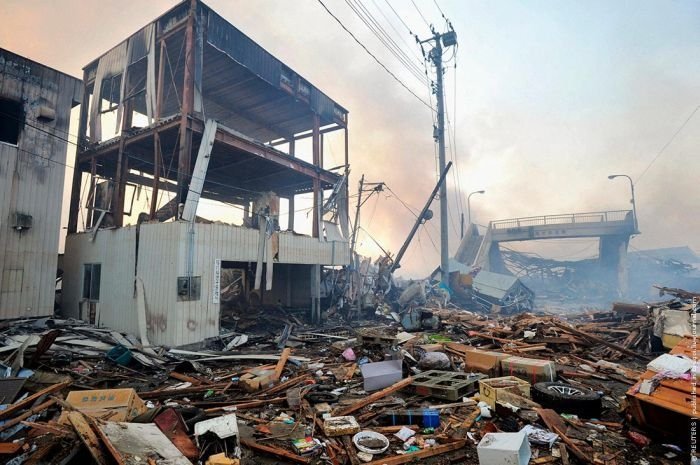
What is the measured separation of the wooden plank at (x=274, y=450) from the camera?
464 cm

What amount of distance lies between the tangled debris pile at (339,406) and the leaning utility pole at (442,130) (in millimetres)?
12016

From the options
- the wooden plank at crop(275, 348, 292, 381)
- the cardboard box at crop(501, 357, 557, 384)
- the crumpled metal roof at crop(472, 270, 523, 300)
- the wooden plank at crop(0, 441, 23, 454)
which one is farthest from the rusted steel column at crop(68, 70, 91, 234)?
the crumpled metal roof at crop(472, 270, 523, 300)

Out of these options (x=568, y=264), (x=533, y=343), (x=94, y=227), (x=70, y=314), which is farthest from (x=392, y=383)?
(x=568, y=264)

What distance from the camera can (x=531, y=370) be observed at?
290 inches

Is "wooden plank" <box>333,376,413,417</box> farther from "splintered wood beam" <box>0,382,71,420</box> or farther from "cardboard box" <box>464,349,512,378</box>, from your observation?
"splintered wood beam" <box>0,382,71,420</box>

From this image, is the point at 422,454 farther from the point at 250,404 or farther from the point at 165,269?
the point at 165,269

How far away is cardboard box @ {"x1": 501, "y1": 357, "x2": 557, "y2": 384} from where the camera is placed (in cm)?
726

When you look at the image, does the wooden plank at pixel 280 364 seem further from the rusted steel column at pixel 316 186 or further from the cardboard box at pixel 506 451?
the rusted steel column at pixel 316 186

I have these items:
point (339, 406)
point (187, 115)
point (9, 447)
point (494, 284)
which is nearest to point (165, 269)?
point (187, 115)

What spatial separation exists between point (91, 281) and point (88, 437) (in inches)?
516

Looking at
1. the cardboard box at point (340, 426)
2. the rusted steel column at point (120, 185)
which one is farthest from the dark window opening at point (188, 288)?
the cardboard box at point (340, 426)

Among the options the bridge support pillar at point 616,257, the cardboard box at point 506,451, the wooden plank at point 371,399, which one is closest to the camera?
the cardboard box at point 506,451

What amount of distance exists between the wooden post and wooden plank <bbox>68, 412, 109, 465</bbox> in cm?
937

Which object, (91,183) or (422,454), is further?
(91,183)
